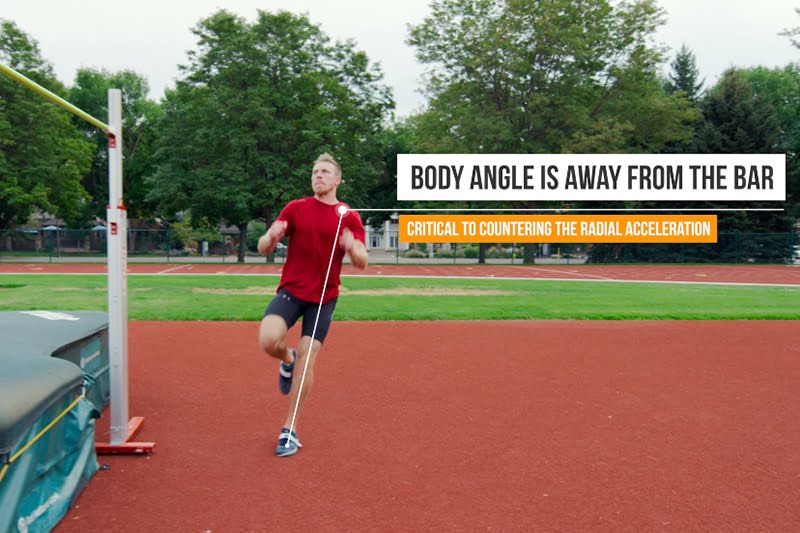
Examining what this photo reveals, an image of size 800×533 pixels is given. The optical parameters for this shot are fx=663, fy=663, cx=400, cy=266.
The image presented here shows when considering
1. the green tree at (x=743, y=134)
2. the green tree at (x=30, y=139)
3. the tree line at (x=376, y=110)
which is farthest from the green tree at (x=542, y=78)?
the green tree at (x=30, y=139)

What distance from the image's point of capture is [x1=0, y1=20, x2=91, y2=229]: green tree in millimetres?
39375

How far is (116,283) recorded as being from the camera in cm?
482

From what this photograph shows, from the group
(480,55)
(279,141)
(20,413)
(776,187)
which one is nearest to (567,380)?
(20,413)

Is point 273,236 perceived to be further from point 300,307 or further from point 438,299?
point 438,299

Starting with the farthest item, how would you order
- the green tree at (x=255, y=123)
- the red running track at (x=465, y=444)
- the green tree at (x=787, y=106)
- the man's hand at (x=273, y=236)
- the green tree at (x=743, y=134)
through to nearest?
the green tree at (x=787, y=106)
the green tree at (x=743, y=134)
the green tree at (x=255, y=123)
the man's hand at (x=273, y=236)
the red running track at (x=465, y=444)

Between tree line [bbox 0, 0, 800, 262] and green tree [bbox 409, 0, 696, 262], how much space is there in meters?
0.09

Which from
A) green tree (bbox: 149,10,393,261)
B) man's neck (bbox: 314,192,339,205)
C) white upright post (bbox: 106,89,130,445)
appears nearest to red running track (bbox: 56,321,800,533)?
white upright post (bbox: 106,89,130,445)

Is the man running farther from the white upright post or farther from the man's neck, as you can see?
the white upright post

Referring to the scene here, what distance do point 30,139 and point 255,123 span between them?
15391 mm

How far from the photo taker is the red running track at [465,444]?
147 inches

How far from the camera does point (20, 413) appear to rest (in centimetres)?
305

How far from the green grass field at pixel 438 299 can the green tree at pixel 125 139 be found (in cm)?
3704

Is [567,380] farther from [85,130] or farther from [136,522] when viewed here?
[85,130]

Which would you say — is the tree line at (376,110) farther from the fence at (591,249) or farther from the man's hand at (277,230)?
the man's hand at (277,230)
